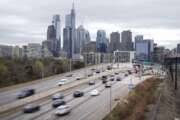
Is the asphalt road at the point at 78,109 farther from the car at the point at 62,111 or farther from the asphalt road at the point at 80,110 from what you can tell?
the car at the point at 62,111

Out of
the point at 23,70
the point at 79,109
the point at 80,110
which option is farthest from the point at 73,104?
the point at 23,70

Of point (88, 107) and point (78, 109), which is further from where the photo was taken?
point (88, 107)

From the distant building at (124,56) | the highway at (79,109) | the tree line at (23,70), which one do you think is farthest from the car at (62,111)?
the distant building at (124,56)

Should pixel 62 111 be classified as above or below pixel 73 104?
above

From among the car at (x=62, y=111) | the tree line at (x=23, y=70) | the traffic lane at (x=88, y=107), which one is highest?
the tree line at (x=23, y=70)

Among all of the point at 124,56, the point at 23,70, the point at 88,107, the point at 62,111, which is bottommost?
the point at 88,107

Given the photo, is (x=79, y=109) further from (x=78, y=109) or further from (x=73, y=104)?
(x=73, y=104)

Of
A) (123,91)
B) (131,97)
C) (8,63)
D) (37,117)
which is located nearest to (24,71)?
(8,63)

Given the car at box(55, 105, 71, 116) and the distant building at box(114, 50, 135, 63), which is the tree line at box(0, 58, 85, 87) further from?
the distant building at box(114, 50, 135, 63)

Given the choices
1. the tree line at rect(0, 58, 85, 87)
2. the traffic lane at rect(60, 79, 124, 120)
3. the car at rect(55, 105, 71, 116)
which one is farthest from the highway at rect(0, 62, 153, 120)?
the tree line at rect(0, 58, 85, 87)

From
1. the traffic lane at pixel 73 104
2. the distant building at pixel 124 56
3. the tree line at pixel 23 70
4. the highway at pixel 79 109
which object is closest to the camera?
the traffic lane at pixel 73 104

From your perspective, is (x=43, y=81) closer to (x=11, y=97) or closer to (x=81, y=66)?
(x=11, y=97)

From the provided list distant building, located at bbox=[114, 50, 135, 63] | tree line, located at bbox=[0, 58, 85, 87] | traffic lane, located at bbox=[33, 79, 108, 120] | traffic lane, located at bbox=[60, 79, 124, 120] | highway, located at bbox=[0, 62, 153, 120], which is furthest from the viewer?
distant building, located at bbox=[114, 50, 135, 63]
